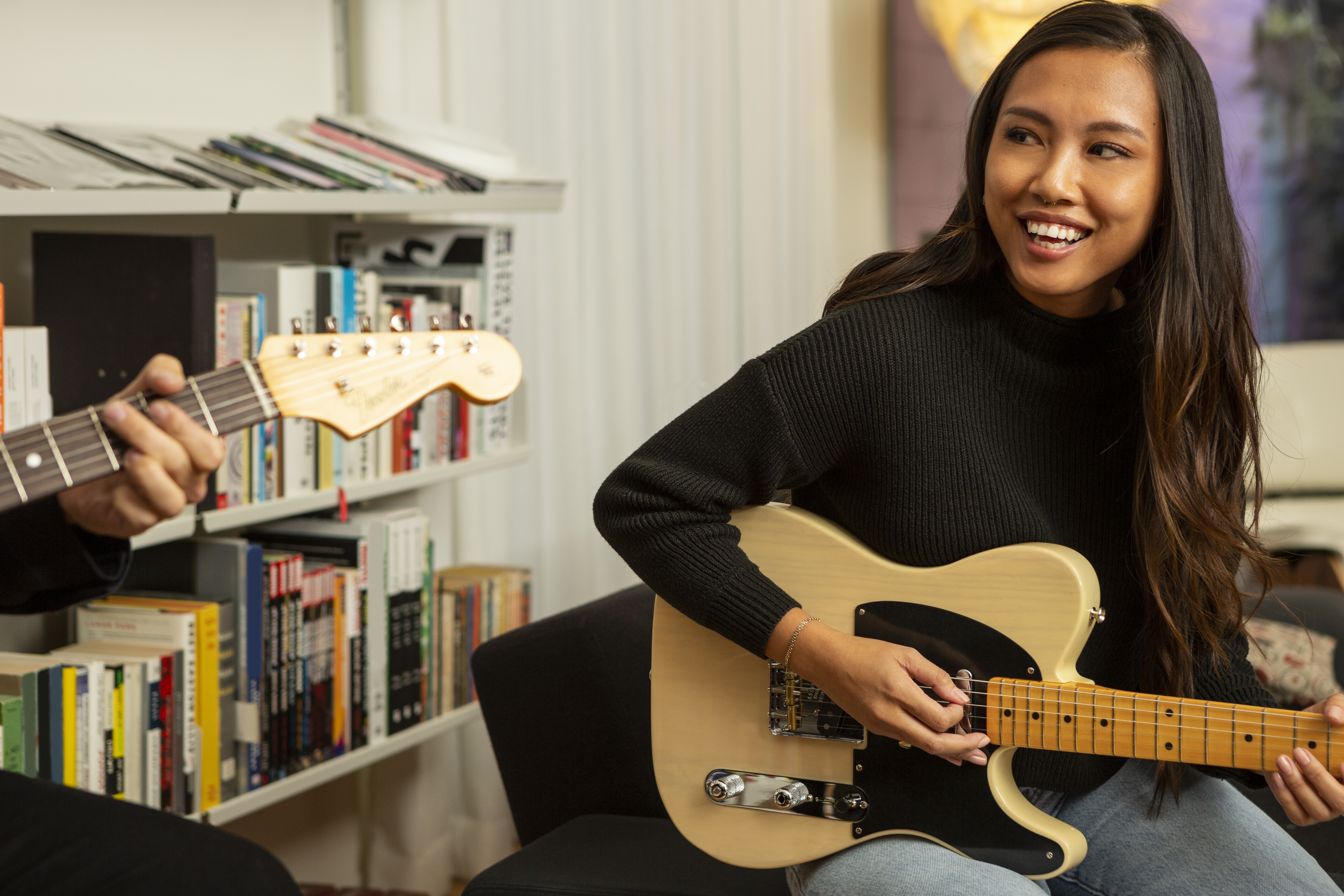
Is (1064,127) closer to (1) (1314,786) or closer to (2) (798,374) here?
(2) (798,374)

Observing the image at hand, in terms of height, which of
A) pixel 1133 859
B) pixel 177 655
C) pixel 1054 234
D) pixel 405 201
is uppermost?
pixel 405 201

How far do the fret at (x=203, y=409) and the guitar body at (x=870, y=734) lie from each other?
0.47 meters

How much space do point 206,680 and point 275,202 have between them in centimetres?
62

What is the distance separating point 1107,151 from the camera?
1146mm

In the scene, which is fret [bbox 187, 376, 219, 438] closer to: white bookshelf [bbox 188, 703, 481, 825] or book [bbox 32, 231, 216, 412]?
book [bbox 32, 231, 216, 412]

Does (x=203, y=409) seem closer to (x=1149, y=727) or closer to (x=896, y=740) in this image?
(x=896, y=740)

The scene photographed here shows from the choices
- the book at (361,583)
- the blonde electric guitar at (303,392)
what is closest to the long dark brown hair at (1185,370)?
the blonde electric guitar at (303,392)

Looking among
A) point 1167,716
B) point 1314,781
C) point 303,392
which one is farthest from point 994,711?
point 303,392

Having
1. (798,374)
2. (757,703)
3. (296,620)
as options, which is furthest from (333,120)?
(757,703)

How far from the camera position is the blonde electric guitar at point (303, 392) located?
0.97m

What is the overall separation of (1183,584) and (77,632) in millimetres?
1353

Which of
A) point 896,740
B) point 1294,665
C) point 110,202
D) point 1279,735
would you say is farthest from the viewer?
point 1294,665

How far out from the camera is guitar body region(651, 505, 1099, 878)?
1.13m

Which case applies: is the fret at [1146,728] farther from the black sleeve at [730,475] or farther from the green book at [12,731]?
the green book at [12,731]
